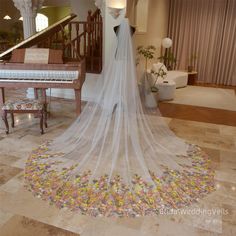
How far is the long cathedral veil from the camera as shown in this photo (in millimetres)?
2354

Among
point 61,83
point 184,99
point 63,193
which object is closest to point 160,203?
point 63,193

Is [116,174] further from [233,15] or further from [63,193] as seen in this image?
[233,15]

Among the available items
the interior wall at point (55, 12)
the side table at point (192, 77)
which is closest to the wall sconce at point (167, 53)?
the side table at point (192, 77)

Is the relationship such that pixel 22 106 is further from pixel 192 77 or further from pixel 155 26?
pixel 192 77

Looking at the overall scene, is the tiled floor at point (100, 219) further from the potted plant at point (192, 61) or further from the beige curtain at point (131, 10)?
the potted plant at point (192, 61)

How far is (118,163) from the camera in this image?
2926mm

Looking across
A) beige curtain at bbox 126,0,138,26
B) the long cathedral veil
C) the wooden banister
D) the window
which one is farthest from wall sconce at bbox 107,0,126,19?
the window

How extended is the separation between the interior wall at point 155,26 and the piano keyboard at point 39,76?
2.09 meters

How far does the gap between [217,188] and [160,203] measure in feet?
2.22

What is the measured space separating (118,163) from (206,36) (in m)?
6.61

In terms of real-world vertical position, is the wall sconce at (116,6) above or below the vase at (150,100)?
above

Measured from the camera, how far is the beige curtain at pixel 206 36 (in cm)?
779

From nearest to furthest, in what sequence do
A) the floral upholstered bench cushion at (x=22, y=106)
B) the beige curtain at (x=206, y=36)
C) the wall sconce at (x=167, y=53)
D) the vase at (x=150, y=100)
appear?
the floral upholstered bench cushion at (x=22, y=106), the vase at (x=150, y=100), the wall sconce at (x=167, y=53), the beige curtain at (x=206, y=36)

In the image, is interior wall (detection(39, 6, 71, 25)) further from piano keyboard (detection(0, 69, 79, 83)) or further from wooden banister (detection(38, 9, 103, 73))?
piano keyboard (detection(0, 69, 79, 83))
